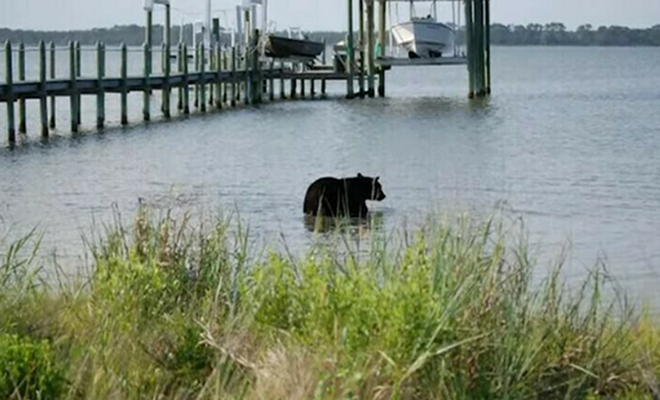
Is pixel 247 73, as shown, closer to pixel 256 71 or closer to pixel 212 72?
pixel 256 71

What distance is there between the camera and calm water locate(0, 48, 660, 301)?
20.0m

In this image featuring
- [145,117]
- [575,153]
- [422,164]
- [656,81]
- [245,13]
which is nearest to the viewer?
[422,164]

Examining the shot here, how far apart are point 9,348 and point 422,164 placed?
2513 centimetres

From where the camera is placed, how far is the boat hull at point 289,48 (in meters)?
55.9

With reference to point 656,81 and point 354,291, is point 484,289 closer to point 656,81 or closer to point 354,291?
point 354,291

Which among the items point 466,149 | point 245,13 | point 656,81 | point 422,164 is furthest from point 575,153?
point 656,81

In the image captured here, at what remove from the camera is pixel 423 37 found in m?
62.1

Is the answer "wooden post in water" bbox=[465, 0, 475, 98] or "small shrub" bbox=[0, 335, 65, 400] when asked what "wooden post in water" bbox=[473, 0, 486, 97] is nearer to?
"wooden post in water" bbox=[465, 0, 475, 98]

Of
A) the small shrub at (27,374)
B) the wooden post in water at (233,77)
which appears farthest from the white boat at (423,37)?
the small shrub at (27,374)

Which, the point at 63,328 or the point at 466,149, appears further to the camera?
the point at 466,149

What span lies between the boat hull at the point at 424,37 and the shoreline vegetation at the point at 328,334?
173 ft

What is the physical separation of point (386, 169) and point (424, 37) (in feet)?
104

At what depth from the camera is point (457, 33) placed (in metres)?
64.2

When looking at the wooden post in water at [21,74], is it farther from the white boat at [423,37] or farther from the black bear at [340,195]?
the white boat at [423,37]
